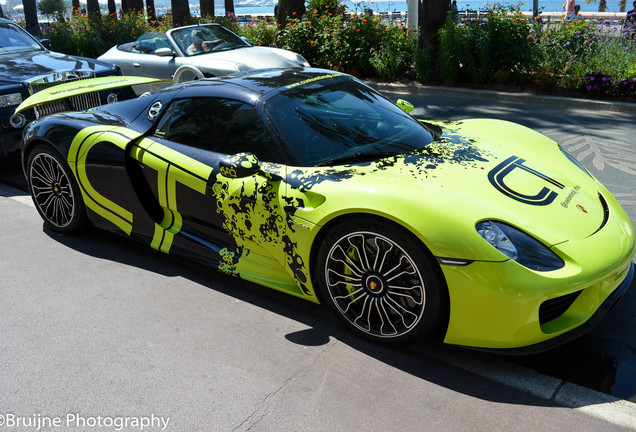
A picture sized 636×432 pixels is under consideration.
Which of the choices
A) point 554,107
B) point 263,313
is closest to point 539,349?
point 263,313

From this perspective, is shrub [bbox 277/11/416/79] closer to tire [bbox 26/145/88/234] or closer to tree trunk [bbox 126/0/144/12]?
tire [bbox 26/145/88/234]

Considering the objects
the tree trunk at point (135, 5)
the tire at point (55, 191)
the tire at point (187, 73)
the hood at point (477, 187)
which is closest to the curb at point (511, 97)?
the tire at point (187, 73)

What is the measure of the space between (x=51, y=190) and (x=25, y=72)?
3075mm

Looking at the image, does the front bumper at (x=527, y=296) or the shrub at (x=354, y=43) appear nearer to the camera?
the front bumper at (x=527, y=296)

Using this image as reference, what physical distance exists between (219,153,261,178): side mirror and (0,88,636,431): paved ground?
899 mm

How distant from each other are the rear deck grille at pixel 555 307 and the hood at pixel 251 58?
7.21m

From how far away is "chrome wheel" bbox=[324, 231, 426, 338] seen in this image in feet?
9.93

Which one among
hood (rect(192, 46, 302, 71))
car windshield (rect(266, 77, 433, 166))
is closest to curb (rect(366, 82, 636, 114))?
hood (rect(192, 46, 302, 71))

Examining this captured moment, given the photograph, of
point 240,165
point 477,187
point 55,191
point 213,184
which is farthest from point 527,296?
point 55,191

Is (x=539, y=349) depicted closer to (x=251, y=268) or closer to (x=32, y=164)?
(x=251, y=268)

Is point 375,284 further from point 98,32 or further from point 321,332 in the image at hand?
point 98,32

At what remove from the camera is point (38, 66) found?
294 inches

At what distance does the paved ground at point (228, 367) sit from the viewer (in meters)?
2.77

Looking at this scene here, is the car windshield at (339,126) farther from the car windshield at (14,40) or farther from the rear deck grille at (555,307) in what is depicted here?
the car windshield at (14,40)
